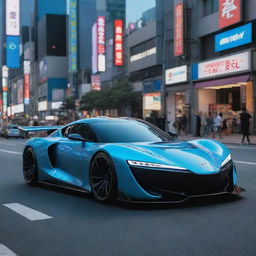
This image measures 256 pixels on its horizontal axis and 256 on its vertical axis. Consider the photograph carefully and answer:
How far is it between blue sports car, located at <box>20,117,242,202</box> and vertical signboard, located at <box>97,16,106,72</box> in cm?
5430

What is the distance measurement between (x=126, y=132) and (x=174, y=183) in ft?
5.13

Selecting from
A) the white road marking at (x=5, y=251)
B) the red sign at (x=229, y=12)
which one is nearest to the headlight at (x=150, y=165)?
the white road marking at (x=5, y=251)

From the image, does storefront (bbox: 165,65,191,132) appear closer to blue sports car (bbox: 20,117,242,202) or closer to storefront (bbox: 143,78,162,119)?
storefront (bbox: 143,78,162,119)

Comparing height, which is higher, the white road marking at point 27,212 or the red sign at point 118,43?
the red sign at point 118,43

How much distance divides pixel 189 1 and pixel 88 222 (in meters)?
36.1

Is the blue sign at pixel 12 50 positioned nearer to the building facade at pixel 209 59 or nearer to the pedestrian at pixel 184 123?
the building facade at pixel 209 59

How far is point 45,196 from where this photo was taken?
277 inches

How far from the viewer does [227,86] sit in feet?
114

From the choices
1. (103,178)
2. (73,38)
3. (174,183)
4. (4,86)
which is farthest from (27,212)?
(4,86)

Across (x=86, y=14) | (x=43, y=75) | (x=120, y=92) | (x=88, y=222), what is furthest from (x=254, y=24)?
(x=43, y=75)

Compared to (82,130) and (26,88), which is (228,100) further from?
(26,88)

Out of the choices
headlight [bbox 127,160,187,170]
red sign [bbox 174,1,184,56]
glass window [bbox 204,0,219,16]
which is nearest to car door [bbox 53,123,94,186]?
headlight [bbox 127,160,187,170]

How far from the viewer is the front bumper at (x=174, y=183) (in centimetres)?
550

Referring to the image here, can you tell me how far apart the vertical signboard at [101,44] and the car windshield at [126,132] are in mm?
54696
